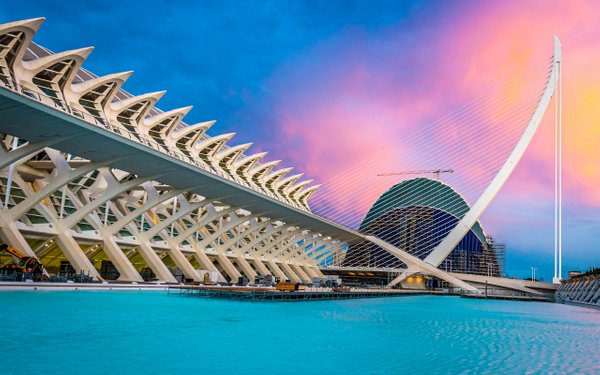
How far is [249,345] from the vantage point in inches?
334

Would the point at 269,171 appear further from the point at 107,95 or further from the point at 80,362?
the point at 80,362

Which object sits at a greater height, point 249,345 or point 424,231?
point 424,231

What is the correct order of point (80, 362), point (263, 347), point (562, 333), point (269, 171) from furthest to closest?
1. point (269, 171)
2. point (562, 333)
3. point (263, 347)
4. point (80, 362)

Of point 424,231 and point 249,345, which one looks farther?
point 424,231

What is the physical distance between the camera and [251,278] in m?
39.6

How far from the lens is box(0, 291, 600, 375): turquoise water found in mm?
6531

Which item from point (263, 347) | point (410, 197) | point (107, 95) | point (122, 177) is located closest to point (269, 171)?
point (122, 177)

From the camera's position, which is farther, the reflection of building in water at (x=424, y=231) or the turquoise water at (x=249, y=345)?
the reflection of building in water at (x=424, y=231)

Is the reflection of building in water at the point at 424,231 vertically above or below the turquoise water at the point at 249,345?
above

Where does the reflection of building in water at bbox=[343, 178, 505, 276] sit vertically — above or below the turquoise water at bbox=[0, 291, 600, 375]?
above

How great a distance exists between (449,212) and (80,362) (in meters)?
68.9

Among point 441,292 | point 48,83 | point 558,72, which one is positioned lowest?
point 441,292

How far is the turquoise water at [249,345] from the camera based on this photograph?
653 cm

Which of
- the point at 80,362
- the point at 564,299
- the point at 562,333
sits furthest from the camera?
the point at 564,299
